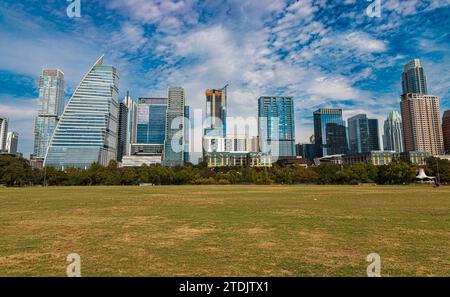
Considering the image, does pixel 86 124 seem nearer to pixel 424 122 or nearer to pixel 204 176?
pixel 204 176

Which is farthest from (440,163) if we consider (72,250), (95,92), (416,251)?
(95,92)

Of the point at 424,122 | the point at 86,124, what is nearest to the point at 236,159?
the point at 86,124

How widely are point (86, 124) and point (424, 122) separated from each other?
628 ft

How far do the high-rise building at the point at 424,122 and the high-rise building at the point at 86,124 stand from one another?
575 ft

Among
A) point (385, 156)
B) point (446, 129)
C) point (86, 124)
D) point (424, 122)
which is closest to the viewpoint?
point (86, 124)

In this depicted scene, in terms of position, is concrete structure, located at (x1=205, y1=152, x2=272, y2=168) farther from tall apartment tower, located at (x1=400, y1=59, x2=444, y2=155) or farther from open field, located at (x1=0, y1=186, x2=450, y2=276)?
open field, located at (x1=0, y1=186, x2=450, y2=276)

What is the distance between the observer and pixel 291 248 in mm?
6906

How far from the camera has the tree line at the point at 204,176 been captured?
7075 cm

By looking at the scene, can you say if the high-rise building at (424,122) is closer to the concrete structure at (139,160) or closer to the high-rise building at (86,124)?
the concrete structure at (139,160)

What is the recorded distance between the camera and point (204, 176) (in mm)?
94125

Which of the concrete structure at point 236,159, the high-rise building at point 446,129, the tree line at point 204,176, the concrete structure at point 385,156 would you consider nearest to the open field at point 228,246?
the tree line at point 204,176
